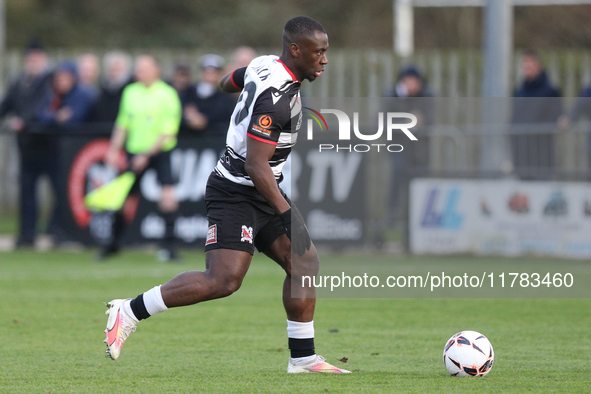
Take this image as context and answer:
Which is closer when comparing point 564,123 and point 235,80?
point 235,80

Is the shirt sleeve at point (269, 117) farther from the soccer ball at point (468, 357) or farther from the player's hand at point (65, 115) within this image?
the player's hand at point (65, 115)

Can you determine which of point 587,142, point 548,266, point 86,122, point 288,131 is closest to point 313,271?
point 288,131

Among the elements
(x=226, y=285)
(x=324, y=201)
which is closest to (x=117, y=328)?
(x=226, y=285)

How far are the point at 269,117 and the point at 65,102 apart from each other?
31.2ft

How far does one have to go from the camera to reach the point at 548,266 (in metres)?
11.4

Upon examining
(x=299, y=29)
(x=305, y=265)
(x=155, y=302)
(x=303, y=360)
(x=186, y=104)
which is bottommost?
(x=303, y=360)

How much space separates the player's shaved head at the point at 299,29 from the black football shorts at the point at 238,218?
2.91 feet

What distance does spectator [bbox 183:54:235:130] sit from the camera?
1304cm

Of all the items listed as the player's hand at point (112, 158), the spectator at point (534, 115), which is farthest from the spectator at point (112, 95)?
the spectator at point (534, 115)

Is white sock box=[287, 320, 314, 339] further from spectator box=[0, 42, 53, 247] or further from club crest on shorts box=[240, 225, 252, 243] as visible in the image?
spectator box=[0, 42, 53, 247]

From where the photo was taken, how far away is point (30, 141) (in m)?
13.8

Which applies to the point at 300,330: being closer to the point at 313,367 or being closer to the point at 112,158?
the point at 313,367

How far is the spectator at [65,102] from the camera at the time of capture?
45.6 ft

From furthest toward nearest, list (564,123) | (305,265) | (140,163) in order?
1. (564,123)
2. (140,163)
3. (305,265)
